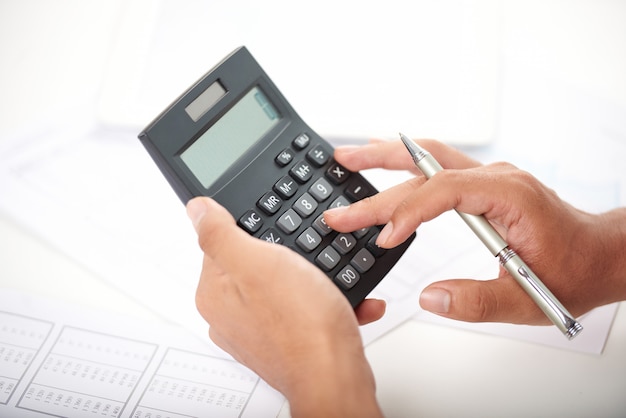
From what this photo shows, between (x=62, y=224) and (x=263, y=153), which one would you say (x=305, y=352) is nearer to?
(x=263, y=153)

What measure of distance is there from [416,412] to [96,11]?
27.1 inches

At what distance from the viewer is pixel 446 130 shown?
0.75 metres

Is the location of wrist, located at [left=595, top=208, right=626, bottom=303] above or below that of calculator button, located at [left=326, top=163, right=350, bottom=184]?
above

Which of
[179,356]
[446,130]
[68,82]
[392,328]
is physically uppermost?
[446,130]

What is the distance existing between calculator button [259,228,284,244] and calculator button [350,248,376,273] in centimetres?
7

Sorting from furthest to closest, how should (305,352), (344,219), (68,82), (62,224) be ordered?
(68,82), (62,224), (344,219), (305,352)

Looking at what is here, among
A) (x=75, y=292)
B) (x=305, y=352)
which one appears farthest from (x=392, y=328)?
(x=75, y=292)

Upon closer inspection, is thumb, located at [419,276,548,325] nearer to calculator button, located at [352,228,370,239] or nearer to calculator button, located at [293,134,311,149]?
calculator button, located at [352,228,370,239]

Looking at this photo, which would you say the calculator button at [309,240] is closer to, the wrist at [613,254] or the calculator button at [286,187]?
the calculator button at [286,187]

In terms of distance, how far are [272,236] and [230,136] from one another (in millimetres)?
105

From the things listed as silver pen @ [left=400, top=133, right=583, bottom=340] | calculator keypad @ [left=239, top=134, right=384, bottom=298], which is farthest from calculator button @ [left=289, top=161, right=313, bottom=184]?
silver pen @ [left=400, top=133, right=583, bottom=340]

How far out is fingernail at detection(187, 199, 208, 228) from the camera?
53cm

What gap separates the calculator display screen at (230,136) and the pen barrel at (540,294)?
25 cm

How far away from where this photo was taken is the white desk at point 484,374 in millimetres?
581
